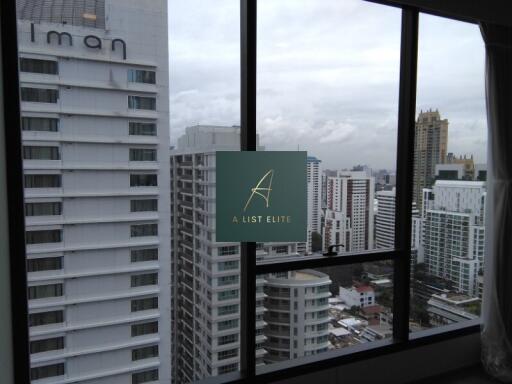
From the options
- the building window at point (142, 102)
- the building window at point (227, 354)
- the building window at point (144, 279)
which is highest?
the building window at point (142, 102)

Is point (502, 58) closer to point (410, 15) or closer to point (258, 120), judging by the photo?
point (410, 15)

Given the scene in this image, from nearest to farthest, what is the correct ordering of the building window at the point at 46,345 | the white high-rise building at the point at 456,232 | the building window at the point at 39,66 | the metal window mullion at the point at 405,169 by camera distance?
the building window at the point at 39,66 < the building window at the point at 46,345 < the metal window mullion at the point at 405,169 < the white high-rise building at the point at 456,232

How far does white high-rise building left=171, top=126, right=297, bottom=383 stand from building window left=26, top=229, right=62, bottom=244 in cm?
54

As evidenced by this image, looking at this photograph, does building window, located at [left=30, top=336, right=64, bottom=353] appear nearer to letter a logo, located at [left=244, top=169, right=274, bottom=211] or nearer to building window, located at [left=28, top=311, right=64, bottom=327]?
building window, located at [left=28, top=311, right=64, bottom=327]

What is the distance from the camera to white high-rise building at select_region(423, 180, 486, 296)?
107 inches

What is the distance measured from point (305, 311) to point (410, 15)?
2010 millimetres

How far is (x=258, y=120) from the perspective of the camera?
2.07 metres

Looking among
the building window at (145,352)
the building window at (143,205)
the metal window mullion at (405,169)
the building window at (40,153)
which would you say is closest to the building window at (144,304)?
the building window at (145,352)

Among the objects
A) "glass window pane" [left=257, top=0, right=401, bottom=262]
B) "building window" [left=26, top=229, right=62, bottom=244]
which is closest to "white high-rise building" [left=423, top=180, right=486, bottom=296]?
"glass window pane" [left=257, top=0, right=401, bottom=262]

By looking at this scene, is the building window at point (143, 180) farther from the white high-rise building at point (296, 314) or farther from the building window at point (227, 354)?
the building window at point (227, 354)

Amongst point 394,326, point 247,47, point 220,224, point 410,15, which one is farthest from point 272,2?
point 394,326

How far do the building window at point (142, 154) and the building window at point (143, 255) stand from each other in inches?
18.1

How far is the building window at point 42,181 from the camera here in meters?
→ 1.67

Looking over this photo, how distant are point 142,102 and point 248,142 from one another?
570 mm
